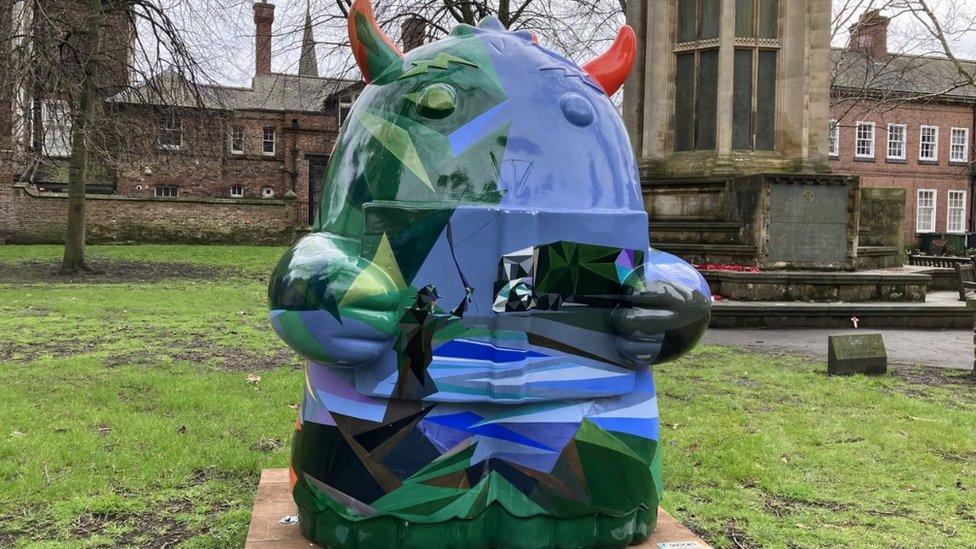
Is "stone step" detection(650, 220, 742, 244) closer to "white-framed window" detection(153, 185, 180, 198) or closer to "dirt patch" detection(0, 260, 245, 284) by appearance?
"dirt patch" detection(0, 260, 245, 284)

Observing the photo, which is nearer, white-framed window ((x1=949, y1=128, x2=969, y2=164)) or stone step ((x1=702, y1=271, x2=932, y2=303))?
stone step ((x1=702, y1=271, x2=932, y2=303))

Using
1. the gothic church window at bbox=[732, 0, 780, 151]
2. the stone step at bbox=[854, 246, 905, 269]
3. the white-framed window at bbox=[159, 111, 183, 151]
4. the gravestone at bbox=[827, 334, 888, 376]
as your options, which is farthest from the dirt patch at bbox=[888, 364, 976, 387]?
the white-framed window at bbox=[159, 111, 183, 151]

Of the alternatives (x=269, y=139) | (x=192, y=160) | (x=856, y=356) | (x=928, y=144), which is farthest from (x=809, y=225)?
(x=928, y=144)

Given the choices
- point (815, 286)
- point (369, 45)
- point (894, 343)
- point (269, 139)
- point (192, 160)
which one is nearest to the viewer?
point (369, 45)

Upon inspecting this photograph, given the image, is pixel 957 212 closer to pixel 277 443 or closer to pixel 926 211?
pixel 926 211

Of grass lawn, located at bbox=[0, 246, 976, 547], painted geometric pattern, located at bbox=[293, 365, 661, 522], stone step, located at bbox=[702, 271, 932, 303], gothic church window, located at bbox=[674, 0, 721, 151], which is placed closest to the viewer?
painted geometric pattern, located at bbox=[293, 365, 661, 522]

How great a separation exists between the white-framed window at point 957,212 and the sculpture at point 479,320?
43.9 metres

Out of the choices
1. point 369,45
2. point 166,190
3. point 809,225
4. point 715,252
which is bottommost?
point 715,252

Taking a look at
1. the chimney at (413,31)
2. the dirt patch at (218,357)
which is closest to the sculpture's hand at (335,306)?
the dirt patch at (218,357)

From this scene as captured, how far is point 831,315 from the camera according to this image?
10672mm

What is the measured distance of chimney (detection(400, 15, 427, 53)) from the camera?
15.5m

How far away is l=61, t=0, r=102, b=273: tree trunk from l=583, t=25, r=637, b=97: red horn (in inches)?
561

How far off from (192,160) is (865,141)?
1245 inches

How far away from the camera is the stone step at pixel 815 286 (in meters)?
11.0
